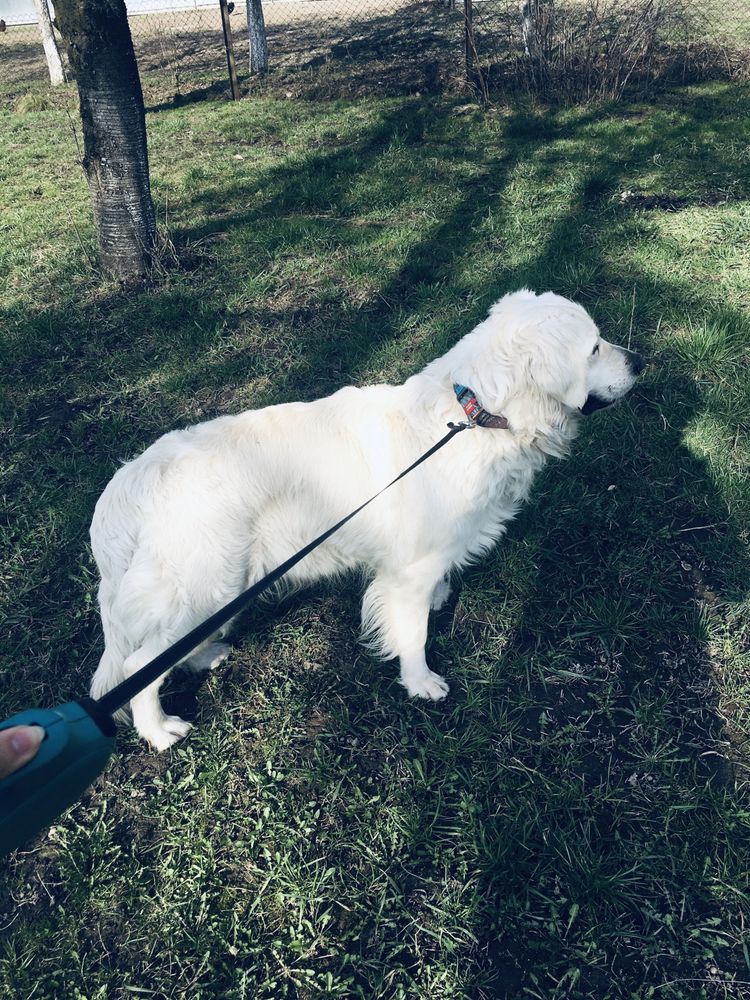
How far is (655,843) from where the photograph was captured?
2.21 metres

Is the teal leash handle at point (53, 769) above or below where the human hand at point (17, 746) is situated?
below

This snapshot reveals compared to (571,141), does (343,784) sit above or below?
below

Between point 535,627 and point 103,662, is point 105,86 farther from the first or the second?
point 535,627

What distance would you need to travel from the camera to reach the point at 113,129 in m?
4.43

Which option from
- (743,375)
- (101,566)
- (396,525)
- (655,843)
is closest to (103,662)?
(101,566)

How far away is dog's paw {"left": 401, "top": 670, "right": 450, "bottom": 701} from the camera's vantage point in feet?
8.83

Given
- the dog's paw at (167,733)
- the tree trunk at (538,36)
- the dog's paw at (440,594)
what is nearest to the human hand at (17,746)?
the dog's paw at (167,733)

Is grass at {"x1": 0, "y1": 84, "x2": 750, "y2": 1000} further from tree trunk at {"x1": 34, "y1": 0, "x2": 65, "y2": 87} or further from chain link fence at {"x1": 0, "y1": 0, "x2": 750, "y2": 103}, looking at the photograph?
tree trunk at {"x1": 34, "y1": 0, "x2": 65, "y2": 87}

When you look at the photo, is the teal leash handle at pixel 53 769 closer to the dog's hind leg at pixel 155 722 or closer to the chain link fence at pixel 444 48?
the dog's hind leg at pixel 155 722

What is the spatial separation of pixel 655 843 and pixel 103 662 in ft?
6.85

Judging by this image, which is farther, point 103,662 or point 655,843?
point 103,662

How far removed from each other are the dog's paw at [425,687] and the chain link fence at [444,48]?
760cm

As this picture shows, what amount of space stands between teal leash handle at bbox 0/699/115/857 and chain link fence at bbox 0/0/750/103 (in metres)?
8.62

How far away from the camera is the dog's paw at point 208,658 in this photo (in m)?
2.86
